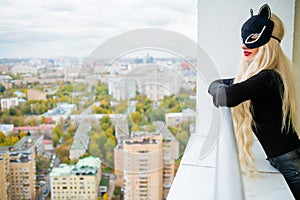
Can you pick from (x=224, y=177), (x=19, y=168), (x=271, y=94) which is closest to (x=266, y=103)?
(x=271, y=94)

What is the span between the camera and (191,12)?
1.97 m

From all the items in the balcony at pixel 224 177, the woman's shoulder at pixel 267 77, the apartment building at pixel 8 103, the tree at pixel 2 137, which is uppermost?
the woman's shoulder at pixel 267 77

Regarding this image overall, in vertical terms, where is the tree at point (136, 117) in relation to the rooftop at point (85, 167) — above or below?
above

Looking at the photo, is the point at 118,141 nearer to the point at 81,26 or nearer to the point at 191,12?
the point at 81,26

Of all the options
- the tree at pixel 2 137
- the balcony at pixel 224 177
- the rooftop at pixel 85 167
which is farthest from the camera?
the rooftop at pixel 85 167

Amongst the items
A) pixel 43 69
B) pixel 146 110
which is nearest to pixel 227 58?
pixel 146 110

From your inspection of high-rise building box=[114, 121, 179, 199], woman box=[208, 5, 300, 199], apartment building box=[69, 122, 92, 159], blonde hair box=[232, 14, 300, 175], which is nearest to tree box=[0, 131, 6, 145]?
apartment building box=[69, 122, 92, 159]

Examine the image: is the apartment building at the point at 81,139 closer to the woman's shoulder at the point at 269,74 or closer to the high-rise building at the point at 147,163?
the high-rise building at the point at 147,163

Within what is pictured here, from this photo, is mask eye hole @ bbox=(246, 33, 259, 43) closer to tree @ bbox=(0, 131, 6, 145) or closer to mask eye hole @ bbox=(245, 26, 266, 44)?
mask eye hole @ bbox=(245, 26, 266, 44)

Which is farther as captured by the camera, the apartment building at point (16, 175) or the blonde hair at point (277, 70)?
the blonde hair at point (277, 70)

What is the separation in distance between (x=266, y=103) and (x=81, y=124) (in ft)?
2.67

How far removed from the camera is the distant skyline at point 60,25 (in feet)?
3.94

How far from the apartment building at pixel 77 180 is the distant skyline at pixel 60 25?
0.47 metres

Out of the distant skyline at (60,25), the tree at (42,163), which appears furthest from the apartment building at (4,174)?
the distant skyline at (60,25)
